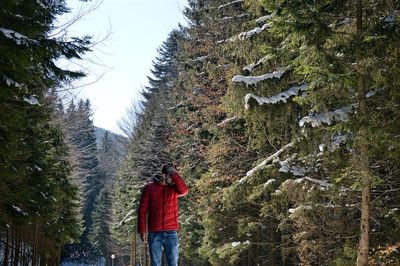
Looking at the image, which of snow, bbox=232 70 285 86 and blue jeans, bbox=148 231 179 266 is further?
snow, bbox=232 70 285 86

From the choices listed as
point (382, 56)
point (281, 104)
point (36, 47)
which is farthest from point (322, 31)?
point (36, 47)

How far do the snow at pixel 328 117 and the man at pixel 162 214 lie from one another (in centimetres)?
365

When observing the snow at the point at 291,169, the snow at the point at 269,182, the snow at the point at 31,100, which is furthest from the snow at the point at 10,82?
the snow at the point at 269,182

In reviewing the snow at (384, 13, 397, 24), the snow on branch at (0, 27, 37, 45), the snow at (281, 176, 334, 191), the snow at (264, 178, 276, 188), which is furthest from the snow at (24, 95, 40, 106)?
the snow at (264, 178, 276, 188)

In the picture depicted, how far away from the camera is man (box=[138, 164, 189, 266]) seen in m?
6.49

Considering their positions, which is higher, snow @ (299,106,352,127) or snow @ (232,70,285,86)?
snow @ (232,70,285,86)

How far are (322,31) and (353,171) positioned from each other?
2480mm

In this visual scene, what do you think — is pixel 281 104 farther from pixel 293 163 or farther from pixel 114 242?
pixel 114 242

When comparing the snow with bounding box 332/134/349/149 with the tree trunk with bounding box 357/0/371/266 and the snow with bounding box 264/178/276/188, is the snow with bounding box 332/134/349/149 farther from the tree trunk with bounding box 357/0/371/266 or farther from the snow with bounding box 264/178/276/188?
the snow with bounding box 264/178/276/188

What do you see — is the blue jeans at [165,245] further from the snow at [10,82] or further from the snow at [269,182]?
the snow at [269,182]

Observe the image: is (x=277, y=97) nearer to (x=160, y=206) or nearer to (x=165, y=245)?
(x=160, y=206)

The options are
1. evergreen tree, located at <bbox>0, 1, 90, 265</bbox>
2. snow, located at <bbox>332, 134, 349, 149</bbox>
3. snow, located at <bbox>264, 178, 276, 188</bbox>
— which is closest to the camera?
evergreen tree, located at <bbox>0, 1, 90, 265</bbox>

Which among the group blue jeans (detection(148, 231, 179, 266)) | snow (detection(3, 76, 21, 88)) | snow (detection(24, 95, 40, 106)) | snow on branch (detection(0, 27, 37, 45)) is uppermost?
snow on branch (detection(0, 27, 37, 45))

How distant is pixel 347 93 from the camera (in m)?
8.96
